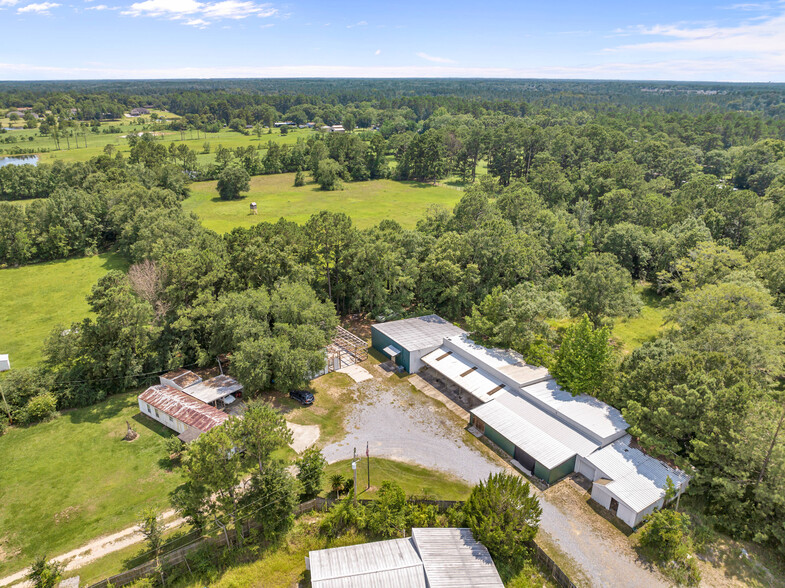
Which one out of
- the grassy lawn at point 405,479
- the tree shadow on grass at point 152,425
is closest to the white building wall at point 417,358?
the grassy lawn at point 405,479

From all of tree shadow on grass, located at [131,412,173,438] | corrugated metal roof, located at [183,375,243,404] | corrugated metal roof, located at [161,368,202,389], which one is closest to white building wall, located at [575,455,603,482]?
corrugated metal roof, located at [183,375,243,404]

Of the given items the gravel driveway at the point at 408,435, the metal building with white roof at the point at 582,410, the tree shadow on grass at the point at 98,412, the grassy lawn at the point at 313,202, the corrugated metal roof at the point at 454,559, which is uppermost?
the grassy lawn at the point at 313,202

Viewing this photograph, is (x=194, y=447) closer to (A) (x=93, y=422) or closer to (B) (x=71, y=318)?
(A) (x=93, y=422)

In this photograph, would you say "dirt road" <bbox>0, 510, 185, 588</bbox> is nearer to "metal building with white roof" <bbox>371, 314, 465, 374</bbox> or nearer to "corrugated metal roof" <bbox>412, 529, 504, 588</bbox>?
"corrugated metal roof" <bbox>412, 529, 504, 588</bbox>

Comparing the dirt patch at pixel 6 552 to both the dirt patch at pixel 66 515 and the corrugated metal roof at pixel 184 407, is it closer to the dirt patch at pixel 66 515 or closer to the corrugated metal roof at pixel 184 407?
the dirt patch at pixel 66 515

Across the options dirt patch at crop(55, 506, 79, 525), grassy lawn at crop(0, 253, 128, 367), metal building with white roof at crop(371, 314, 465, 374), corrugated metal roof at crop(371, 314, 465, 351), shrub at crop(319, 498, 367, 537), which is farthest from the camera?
grassy lawn at crop(0, 253, 128, 367)
